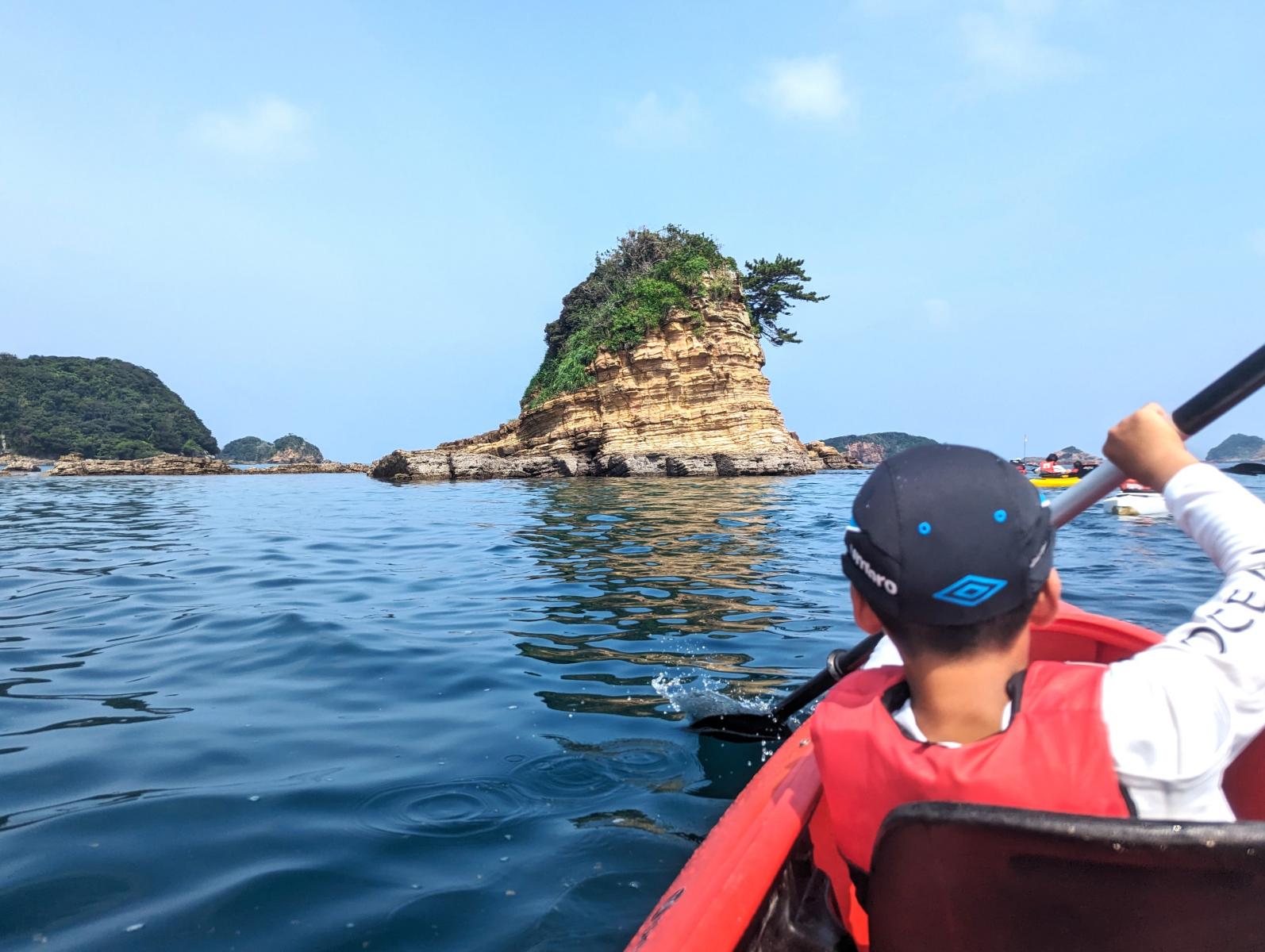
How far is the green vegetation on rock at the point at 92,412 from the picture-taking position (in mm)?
63281

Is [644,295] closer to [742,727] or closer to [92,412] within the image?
[742,727]

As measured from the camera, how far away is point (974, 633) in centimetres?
126

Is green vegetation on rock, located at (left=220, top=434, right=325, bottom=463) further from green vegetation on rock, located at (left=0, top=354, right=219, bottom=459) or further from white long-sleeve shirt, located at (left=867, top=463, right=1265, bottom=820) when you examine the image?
white long-sleeve shirt, located at (left=867, top=463, right=1265, bottom=820)

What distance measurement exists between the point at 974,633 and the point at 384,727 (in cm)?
332

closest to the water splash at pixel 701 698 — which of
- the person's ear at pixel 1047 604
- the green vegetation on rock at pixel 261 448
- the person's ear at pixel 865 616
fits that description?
the person's ear at pixel 865 616

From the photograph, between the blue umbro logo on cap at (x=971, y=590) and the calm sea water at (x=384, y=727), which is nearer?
the blue umbro logo on cap at (x=971, y=590)

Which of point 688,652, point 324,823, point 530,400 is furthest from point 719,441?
point 324,823

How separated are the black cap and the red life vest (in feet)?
0.50

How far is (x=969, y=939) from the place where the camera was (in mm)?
1207

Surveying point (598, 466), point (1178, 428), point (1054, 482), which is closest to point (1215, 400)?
point (1178, 428)

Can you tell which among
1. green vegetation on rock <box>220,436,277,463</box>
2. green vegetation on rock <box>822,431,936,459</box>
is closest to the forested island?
green vegetation on rock <box>822,431,936,459</box>

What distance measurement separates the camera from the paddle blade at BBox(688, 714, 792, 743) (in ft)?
11.7

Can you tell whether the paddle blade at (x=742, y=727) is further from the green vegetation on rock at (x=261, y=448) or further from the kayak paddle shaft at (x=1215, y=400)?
the green vegetation on rock at (x=261, y=448)

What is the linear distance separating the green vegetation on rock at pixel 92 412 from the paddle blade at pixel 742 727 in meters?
68.5
